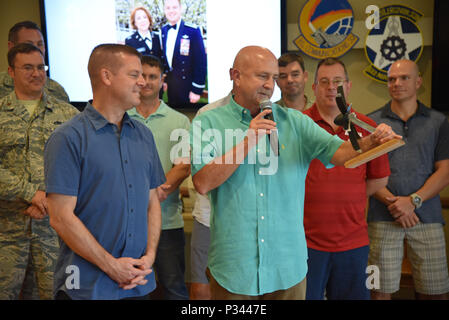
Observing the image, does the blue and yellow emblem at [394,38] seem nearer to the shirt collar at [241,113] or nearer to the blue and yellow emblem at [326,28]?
the blue and yellow emblem at [326,28]

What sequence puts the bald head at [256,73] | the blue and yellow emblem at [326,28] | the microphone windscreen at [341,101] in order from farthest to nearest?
the blue and yellow emblem at [326,28] → the bald head at [256,73] → the microphone windscreen at [341,101]

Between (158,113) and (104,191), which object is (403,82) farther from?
(104,191)

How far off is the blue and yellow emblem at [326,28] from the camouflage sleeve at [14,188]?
7.53 ft

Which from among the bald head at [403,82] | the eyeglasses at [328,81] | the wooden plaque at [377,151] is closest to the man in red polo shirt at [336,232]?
the eyeglasses at [328,81]

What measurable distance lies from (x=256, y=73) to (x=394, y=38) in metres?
2.17

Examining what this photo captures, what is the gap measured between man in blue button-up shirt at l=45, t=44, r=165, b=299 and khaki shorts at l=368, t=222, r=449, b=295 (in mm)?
1692

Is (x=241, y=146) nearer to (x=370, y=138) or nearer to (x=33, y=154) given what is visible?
(x=370, y=138)

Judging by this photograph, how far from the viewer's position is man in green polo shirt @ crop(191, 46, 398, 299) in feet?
5.65

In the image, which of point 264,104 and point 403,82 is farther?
point 403,82

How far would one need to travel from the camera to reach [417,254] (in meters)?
2.90

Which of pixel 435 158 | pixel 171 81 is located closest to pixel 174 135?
pixel 171 81

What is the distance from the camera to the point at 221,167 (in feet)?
5.51

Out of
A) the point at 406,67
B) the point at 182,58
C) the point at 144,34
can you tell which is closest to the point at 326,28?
the point at 406,67

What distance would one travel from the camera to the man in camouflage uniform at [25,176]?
2626 millimetres
